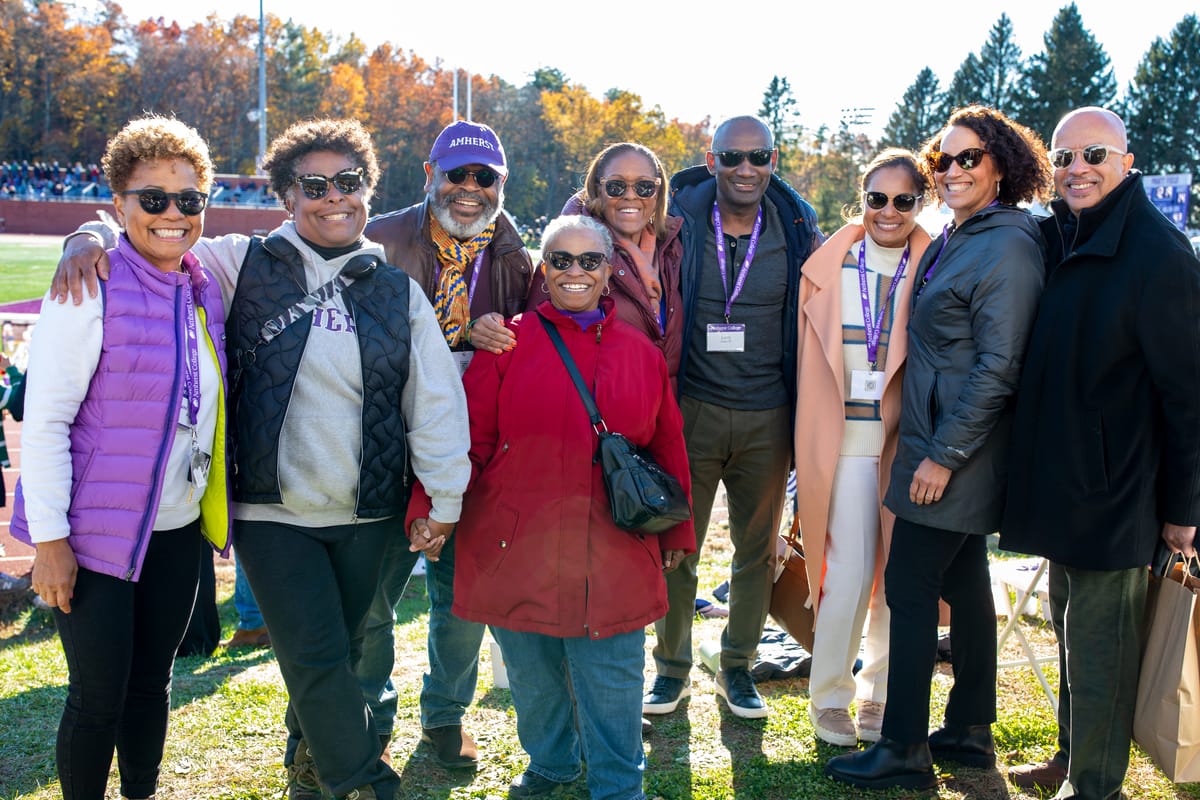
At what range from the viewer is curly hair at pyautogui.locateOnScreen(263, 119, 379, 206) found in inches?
127

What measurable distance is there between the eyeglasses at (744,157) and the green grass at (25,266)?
24611 millimetres

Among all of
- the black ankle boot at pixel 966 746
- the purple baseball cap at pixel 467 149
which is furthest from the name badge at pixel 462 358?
the black ankle boot at pixel 966 746

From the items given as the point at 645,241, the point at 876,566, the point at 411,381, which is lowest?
the point at 876,566

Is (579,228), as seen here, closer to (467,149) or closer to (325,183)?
(467,149)

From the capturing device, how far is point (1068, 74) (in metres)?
63.1

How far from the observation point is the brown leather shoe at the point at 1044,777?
3.60m

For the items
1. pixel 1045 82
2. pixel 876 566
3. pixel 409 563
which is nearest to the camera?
pixel 409 563

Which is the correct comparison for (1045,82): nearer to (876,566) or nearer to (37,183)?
(37,183)

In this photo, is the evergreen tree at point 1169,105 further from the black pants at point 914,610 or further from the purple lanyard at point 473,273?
the purple lanyard at point 473,273

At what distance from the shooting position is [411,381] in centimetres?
320

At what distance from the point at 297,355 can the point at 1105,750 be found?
2852 mm

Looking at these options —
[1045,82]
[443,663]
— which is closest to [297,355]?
[443,663]

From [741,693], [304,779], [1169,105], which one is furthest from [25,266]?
[1169,105]

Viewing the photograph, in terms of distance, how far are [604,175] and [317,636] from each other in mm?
2040
